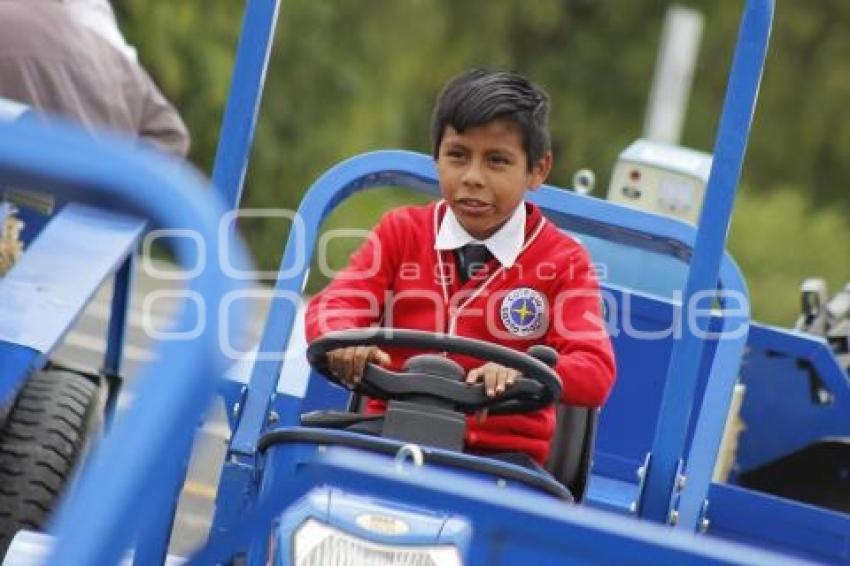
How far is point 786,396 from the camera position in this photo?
5977 mm

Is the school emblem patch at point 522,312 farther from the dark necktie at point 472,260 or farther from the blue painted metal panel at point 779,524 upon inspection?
the blue painted metal panel at point 779,524

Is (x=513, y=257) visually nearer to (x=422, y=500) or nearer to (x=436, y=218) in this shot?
(x=436, y=218)

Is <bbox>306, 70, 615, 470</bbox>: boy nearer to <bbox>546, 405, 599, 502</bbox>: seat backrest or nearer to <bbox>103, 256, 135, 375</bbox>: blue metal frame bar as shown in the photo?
<bbox>546, 405, 599, 502</bbox>: seat backrest

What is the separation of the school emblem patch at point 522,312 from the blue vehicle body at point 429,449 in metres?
0.29

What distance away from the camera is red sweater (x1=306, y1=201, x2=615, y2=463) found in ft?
13.7

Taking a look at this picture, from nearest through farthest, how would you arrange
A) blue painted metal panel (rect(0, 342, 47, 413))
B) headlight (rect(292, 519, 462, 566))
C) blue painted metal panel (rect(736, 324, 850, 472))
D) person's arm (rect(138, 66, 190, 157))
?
headlight (rect(292, 519, 462, 566)) → blue painted metal panel (rect(0, 342, 47, 413)) → blue painted metal panel (rect(736, 324, 850, 472)) → person's arm (rect(138, 66, 190, 157))

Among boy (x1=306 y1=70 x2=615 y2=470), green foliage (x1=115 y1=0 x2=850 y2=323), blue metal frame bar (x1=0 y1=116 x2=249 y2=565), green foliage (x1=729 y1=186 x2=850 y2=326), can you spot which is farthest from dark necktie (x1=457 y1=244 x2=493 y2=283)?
green foliage (x1=729 y1=186 x2=850 y2=326)

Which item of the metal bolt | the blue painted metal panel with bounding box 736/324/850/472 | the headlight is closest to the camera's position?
the headlight

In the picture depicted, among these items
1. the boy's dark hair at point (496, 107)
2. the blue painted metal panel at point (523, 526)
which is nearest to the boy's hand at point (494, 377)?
the boy's dark hair at point (496, 107)

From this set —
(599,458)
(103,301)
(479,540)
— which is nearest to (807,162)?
(103,301)

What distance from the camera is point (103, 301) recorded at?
10.4 meters

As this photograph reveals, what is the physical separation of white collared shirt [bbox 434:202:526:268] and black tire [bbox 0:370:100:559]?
36.1 inches

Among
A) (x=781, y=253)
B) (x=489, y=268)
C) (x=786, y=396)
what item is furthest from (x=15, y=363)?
(x=781, y=253)

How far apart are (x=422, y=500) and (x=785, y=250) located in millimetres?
21041
